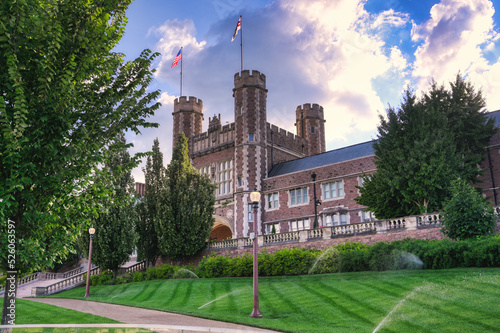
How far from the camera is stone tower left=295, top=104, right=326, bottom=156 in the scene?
5025 centimetres

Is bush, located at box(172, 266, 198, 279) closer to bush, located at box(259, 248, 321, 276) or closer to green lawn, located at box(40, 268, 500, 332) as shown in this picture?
bush, located at box(259, 248, 321, 276)

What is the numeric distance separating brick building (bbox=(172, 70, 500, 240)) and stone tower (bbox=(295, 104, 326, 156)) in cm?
11

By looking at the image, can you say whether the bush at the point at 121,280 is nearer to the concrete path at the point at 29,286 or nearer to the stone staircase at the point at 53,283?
the stone staircase at the point at 53,283

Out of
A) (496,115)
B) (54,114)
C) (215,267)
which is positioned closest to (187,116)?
(215,267)

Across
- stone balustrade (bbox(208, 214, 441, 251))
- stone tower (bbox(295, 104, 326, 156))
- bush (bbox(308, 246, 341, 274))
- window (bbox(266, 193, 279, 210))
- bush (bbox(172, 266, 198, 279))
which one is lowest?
bush (bbox(172, 266, 198, 279))

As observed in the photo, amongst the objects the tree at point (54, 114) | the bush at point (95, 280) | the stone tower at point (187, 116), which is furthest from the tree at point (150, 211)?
the tree at point (54, 114)

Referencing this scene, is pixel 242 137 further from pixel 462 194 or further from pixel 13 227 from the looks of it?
pixel 13 227

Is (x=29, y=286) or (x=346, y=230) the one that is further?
(x=29, y=286)

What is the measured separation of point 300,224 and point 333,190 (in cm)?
414

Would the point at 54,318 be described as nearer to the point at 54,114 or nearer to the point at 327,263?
the point at 54,114

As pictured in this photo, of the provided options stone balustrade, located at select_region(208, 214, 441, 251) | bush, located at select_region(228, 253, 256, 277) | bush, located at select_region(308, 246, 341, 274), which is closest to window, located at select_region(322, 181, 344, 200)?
stone balustrade, located at select_region(208, 214, 441, 251)

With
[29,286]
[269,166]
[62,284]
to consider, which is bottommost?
[29,286]

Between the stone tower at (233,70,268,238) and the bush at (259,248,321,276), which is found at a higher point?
the stone tower at (233,70,268,238)

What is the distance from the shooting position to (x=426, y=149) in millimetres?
25906
